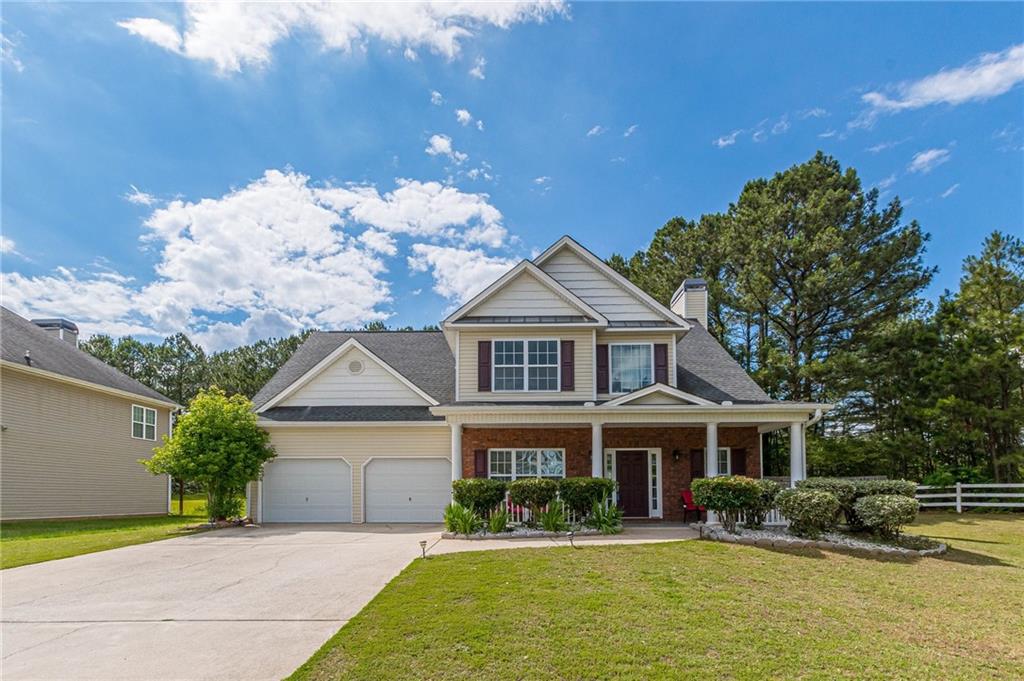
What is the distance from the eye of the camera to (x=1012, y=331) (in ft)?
66.9

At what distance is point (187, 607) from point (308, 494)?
33.5ft

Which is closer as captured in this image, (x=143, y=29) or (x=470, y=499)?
(x=143, y=29)

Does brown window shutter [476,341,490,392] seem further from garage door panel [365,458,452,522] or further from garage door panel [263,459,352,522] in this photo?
garage door panel [263,459,352,522]

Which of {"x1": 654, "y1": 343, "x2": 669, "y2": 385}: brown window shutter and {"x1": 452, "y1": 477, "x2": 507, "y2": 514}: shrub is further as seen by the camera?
{"x1": 654, "y1": 343, "x2": 669, "y2": 385}: brown window shutter

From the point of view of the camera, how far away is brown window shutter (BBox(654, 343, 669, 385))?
1702 centimetres

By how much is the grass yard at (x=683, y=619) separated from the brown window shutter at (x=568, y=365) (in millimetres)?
6922

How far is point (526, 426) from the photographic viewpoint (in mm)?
16797

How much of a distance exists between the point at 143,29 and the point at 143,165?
13.7 ft

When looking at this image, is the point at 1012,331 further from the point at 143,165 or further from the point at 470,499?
the point at 143,165

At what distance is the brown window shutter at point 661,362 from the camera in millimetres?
17022

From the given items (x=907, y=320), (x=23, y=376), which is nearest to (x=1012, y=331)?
(x=907, y=320)

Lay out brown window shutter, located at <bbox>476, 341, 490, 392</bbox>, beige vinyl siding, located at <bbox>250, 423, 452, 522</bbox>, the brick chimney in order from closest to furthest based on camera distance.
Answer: brown window shutter, located at <bbox>476, 341, 490, 392</bbox>
beige vinyl siding, located at <bbox>250, 423, 452, 522</bbox>
the brick chimney

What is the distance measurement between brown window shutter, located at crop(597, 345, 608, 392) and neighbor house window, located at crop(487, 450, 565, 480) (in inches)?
85.9

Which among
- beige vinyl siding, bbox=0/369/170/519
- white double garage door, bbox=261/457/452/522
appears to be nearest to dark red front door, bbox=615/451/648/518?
white double garage door, bbox=261/457/452/522
